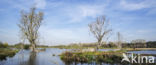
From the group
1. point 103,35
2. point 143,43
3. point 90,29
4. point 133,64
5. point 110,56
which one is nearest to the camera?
point 133,64

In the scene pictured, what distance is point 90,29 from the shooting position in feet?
121

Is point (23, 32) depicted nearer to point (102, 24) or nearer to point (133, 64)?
point (102, 24)

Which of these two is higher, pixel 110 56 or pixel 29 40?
pixel 29 40

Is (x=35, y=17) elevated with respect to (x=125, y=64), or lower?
elevated

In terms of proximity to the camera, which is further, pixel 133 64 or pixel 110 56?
pixel 110 56

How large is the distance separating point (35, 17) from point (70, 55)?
2085cm

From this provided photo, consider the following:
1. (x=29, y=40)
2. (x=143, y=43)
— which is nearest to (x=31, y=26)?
(x=29, y=40)

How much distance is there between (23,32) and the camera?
124 ft

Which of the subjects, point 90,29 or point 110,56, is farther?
point 90,29

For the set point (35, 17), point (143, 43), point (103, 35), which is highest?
point (35, 17)

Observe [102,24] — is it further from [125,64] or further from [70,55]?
[125,64]

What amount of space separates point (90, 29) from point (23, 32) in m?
18.9

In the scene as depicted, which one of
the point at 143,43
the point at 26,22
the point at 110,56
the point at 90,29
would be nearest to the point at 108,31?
the point at 90,29

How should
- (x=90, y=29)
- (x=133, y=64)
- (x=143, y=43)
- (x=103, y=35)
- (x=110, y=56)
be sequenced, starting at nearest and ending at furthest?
(x=133, y=64)
(x=110, y=56)
(x=103, y=35)
(x=90, y=29)
(x=143, y=43)
